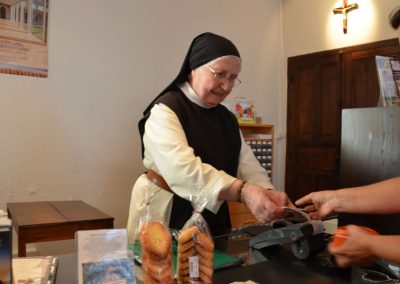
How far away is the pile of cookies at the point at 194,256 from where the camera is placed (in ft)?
2.28

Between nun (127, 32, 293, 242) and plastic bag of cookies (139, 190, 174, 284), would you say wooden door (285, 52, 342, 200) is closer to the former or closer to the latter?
nun (127, 32, 293, 242)

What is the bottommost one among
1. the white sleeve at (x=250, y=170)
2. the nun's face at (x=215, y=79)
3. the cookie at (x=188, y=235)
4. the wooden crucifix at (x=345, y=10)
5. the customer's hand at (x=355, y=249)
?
the customer's hand at (x=355, y=249)

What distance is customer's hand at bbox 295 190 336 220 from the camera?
3.99 ft

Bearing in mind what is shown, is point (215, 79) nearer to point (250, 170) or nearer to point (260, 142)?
point (250, 170)

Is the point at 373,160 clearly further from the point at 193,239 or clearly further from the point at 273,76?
the point at 273,76

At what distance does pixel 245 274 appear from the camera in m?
0.87

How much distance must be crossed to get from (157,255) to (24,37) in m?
2.55

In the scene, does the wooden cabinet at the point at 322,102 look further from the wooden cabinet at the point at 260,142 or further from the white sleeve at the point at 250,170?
the white sleeve at the point at 250,170

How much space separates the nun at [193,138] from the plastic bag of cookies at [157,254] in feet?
1.67

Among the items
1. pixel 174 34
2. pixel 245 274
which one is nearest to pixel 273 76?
pixel 174 34

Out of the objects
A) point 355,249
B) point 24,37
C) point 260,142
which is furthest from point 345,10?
point 355,249

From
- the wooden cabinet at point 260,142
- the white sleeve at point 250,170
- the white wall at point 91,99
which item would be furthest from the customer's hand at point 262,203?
the wooden cabinet at point 260,142

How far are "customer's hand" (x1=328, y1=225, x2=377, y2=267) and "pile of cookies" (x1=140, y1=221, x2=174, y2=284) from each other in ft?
1.26

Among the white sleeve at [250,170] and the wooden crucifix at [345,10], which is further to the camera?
the wooden crucifix at [345,10]
